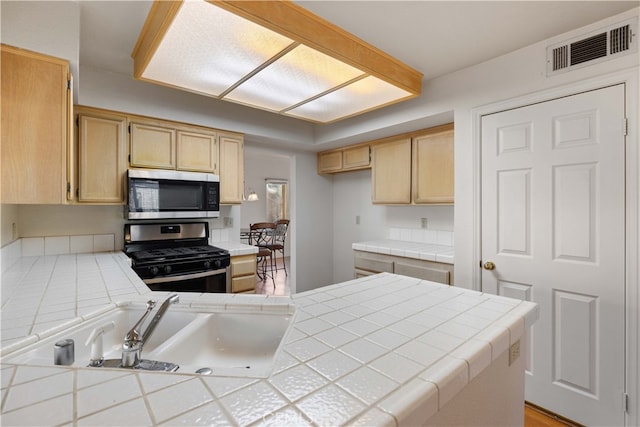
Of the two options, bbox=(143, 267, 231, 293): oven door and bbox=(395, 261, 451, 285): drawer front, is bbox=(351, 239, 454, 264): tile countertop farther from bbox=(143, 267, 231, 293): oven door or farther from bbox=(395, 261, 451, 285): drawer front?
bbox=(143, 267, 231, 293): oven door

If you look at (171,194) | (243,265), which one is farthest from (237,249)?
(171,194)

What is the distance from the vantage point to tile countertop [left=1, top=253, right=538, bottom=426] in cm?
54

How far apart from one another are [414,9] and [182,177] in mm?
2195

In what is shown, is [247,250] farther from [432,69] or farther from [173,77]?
[432,69]

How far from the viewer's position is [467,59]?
7.05 ft

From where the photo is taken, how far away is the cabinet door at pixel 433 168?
2.71 meters

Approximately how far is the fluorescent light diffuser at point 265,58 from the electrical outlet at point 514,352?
1.63 metres

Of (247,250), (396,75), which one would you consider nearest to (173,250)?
(247,250)

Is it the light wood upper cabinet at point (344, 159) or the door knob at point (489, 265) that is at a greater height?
the light wood upper cabinet at point (344, 159)

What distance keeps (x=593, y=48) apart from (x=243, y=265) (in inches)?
117

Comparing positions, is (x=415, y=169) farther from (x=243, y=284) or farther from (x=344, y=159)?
(x=243, y=284)

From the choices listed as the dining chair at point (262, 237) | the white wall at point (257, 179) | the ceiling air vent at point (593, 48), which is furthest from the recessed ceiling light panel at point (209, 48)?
the white wall at point (257, 179)

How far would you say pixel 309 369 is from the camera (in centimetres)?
69

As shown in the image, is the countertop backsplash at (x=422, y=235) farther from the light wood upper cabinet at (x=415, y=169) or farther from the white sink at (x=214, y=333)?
the white sink at (x=214, y=333)
